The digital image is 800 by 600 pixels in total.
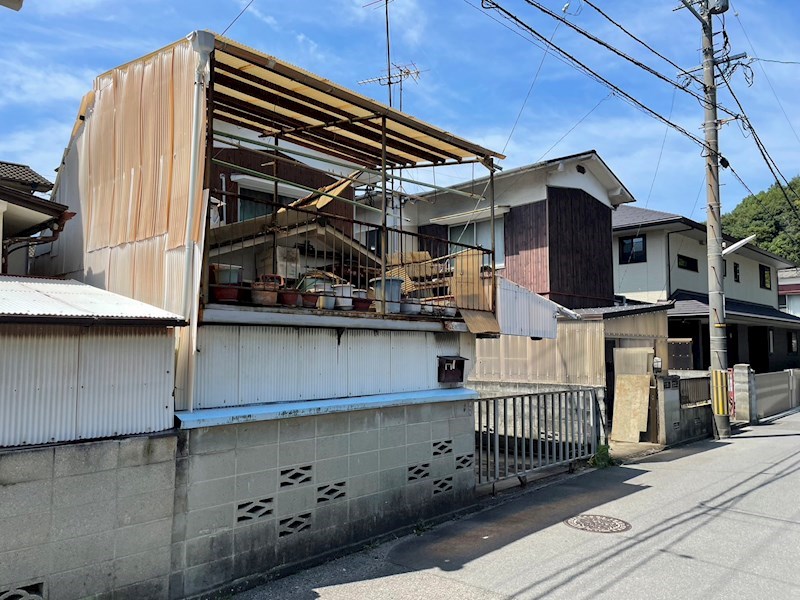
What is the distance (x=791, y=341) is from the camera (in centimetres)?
3038

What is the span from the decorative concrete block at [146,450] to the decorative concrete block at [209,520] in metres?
0.53

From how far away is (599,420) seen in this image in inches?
412

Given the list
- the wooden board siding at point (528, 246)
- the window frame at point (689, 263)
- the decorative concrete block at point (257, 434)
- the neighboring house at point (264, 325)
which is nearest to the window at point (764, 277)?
the window frame at point (689, 263)

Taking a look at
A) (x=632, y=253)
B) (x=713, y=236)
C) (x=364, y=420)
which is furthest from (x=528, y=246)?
(x=364, y=420)

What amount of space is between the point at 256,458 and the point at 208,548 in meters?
0.81

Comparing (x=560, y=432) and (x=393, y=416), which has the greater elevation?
(x=393, y=416)

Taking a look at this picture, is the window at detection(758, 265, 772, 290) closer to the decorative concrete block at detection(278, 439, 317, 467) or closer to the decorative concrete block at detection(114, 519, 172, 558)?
→ the decorative concrete block at detection(278, 439, 317, 467)

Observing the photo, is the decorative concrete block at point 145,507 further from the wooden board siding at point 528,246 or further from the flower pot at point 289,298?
the wooden board siding at point 528,246

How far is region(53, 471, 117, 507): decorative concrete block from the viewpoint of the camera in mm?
4027

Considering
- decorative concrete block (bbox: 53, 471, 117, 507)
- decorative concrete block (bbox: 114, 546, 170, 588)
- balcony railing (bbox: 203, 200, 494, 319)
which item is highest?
balcony railing (bbox: 203, 200, 494, 319)

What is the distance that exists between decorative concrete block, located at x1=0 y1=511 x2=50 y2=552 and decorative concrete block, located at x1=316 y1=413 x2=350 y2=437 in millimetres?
2436

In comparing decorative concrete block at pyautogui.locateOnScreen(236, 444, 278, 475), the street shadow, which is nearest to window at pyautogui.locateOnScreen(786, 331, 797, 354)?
the street shadow

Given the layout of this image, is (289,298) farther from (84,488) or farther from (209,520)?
(84,488)

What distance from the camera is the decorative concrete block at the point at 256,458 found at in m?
5.10
